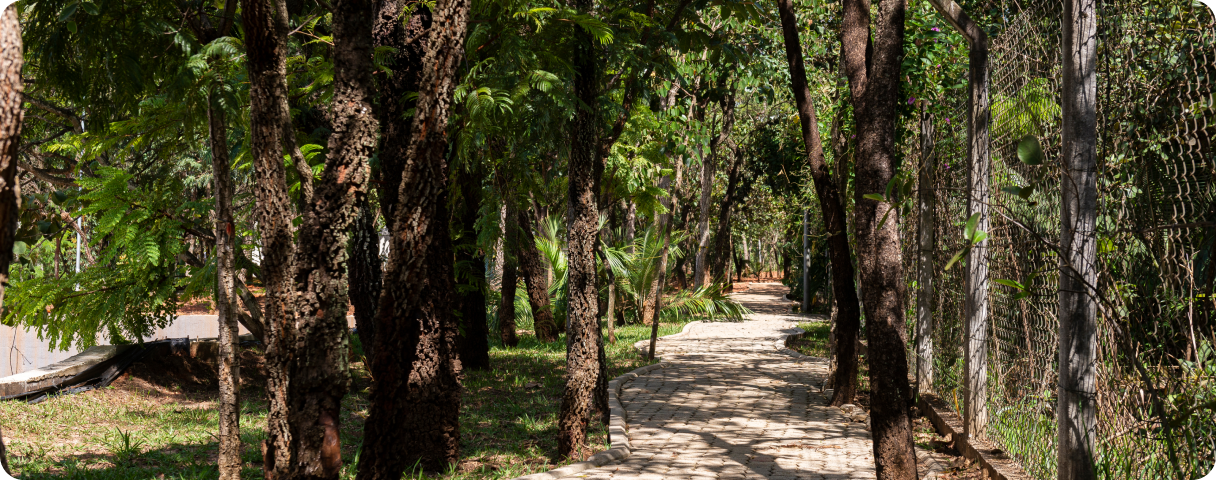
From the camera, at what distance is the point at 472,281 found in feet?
34.1

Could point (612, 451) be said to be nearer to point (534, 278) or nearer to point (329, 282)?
point (329, 282)

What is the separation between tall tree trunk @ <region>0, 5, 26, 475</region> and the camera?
7.11 ft

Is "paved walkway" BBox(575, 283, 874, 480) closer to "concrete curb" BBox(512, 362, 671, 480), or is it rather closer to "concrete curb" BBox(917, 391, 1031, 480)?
"concrete curb" BBox(512, 362, 671, 480)

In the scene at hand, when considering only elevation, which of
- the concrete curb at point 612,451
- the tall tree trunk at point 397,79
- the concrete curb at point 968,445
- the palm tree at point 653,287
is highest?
the tall tree trunk at point 397,79

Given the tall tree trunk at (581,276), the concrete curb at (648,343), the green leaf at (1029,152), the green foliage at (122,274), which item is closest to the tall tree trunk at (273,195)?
the tall tree trunk at (581,276)

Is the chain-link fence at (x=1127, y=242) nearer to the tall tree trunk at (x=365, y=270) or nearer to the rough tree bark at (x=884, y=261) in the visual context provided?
the rough tree bark at (x=884, y=261)

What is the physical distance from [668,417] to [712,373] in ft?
10.5

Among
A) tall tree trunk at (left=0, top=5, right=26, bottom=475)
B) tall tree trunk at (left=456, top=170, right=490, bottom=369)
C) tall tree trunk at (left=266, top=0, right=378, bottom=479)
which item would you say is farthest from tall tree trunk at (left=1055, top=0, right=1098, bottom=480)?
tall tree trunk at (left=456, top=170, right=490, bottom=369)

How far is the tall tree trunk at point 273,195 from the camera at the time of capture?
3863 mm

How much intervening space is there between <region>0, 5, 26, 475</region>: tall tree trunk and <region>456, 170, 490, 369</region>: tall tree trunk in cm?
752

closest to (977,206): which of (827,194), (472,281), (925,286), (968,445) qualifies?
(968,445)

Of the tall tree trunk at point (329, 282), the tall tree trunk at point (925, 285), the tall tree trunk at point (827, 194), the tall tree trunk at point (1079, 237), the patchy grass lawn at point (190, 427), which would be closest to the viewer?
the tall tree trunk at point (1079, 237)

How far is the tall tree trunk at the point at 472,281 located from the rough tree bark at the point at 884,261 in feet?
19.4

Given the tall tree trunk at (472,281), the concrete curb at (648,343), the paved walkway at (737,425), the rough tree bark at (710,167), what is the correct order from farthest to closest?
the rough tree bark at (710,167) → the concrete curb at (648,343) → the tall tree trunk at (472,281) → the paved walkway at (737,425)
